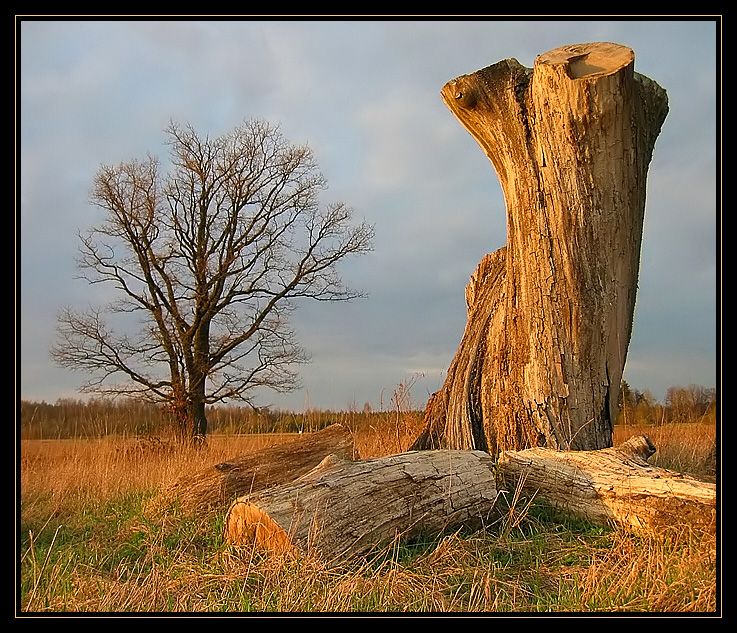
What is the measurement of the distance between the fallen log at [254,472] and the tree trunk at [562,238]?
4.21 feet

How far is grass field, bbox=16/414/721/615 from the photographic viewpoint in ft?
12.6

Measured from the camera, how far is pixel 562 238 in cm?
617

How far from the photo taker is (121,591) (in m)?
4.00

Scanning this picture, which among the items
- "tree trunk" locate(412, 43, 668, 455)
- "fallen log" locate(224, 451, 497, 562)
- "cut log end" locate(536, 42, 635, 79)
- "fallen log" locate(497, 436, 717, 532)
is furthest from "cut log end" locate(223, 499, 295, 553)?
"cut log end" locate(536, 42, 635, 79)

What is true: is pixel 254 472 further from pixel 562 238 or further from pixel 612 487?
pixel 562 238

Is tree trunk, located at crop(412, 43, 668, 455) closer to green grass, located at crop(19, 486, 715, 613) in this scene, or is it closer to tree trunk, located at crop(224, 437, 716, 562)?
tree trunk, located at crop(224, 437, 716, 562)

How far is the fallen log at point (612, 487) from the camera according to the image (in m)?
4.59

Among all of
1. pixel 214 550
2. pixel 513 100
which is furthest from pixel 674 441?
pixel 214 550

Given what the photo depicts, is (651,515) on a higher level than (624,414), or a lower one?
lower

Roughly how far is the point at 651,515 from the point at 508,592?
1308 mm

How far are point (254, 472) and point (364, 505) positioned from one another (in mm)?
1993

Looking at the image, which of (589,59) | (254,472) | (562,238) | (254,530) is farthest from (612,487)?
(589,59)

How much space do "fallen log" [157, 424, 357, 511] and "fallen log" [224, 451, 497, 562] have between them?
4.20 ft

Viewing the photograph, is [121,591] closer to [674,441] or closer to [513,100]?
[513,100]
